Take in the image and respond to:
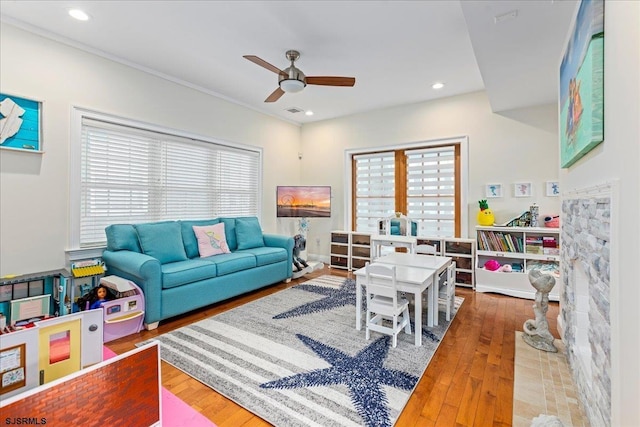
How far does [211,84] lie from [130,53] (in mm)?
1056

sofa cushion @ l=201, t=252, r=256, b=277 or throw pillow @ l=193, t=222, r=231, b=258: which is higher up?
throw pillow @ l=193, t=222, r=231, b=258

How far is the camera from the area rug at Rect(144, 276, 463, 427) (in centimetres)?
181

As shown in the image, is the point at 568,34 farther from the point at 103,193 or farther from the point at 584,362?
the point at 103,193

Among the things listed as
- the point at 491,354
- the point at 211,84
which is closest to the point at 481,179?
the point at 491,354

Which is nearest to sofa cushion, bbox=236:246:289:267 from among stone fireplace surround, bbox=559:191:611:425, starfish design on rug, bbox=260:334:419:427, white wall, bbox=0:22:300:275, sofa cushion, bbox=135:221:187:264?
sofa cushion, bbox=135:221:187:264

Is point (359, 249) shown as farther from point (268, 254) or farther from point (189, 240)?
point (189, 240)

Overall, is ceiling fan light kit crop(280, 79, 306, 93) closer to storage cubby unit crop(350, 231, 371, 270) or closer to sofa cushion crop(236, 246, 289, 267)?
sofa cushion crop(236, 246, 289, 267)

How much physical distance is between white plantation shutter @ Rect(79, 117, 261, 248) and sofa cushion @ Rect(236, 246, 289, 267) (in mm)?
1010

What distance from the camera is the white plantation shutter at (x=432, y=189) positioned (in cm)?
479

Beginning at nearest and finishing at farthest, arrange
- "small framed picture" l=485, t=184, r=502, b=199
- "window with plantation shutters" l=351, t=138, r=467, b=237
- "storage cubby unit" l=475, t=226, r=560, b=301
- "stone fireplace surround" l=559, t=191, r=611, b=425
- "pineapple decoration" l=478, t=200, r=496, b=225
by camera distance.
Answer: "stone fireplace surround" l=559, t=191, r=611, b=425 < "storage cubby unit" l=475, t=226, r=560, b=301 < "pineapple decoration" l=478, t=200, r=496, b=225 < "small framed picture" l=485, t=184, r=502, b=199 < "window with plantation shutters" l=351, t=138, r=467, b=237

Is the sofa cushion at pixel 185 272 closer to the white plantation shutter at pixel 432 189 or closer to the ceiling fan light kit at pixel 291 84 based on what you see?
the ceiling fan light kit at pixel 291 84

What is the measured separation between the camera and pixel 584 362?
1821 millimetres

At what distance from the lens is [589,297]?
1.70 metres

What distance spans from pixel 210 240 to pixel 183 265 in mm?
730
